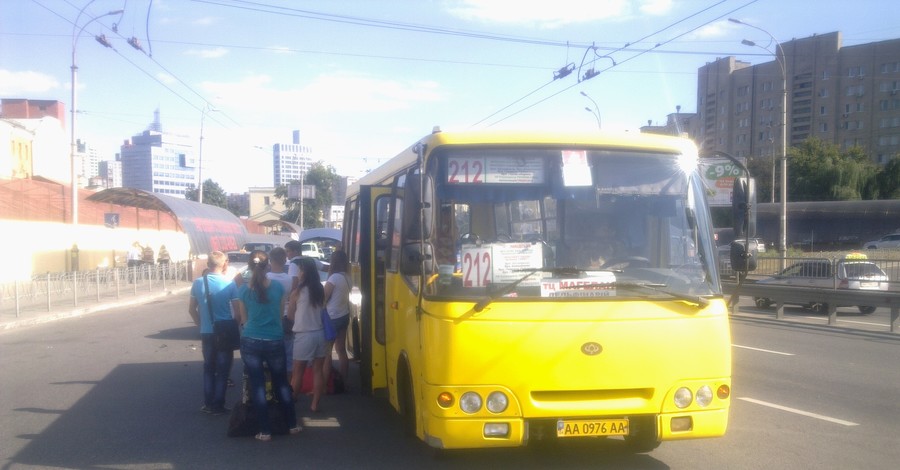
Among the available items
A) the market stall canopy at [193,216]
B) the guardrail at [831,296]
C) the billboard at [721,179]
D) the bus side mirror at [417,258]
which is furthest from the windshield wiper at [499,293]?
the market stall canopy at [193,216]

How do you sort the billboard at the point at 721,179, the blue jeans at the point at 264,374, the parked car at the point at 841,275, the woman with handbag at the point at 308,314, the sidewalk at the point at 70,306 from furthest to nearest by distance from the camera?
1. the billboard at the point at 721,179
2. the parked car at the point at 841,275
3. the sidewalk at the point at 70,306
4. the woman with handbag at the point at 308,314
5. the blue jeans at the point at 264,374

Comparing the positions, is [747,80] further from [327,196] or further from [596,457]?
[596,457]

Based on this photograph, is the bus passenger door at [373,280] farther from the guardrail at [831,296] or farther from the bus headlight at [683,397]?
the guardrail at [831,296]

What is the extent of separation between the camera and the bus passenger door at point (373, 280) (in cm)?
807

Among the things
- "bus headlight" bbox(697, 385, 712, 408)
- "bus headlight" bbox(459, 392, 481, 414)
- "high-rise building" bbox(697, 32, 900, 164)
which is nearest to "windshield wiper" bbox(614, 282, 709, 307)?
"bus headlight" bbox(697, 385, 712, 408)

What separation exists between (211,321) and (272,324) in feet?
4.51

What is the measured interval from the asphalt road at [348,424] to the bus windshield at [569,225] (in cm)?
171

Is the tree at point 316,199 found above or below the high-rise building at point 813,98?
below

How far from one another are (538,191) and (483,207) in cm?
46

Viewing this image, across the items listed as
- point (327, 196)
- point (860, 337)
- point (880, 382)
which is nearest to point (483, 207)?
point (880, 382)

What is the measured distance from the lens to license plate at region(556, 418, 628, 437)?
5.62m

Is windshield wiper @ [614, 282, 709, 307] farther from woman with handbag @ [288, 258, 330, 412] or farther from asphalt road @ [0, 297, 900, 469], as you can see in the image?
woman with handbag @ [288, 258, 330, 412]

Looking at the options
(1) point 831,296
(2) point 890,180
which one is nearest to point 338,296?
(1) point 831,296

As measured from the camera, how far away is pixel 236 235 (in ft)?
190
